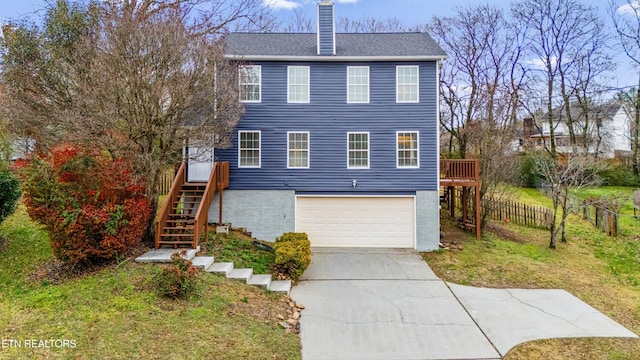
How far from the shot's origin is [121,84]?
8055 mm

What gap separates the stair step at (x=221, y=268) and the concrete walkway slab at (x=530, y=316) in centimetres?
553

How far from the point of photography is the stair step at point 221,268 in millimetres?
8016

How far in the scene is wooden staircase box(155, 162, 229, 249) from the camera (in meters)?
9.02

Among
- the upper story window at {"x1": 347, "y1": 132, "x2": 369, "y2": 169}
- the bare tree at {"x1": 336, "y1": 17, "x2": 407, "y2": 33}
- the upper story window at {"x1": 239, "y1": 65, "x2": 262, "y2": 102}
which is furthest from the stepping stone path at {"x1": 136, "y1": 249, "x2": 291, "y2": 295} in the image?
the bare tree at {"x1": 336, "y1": 17, "x2": 407, "y2": 33}

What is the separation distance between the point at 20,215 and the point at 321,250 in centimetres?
1038

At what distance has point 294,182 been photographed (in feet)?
41.9

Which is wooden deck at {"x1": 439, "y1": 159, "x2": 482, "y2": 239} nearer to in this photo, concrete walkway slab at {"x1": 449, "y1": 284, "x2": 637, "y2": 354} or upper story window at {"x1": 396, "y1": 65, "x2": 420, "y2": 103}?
upper story window at {"x1": 396, "y1": 65, "x2": 420, "y2": 103}

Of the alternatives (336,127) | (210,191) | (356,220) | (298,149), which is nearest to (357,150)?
(336,127)

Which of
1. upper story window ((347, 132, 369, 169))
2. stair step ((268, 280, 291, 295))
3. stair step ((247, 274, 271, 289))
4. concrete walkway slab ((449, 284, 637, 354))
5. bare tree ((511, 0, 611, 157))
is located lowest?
concrete walkway slab ((449, 284, 637, 354))

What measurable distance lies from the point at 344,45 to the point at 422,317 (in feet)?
34.8

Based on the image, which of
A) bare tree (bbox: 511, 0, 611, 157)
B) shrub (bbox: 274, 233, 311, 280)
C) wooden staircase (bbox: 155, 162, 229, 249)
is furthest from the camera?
bare tree (bbox: 511, 0, 611, 157)

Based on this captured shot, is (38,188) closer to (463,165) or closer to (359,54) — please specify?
(359,54)

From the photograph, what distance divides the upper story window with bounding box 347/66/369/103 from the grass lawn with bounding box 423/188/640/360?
20.3 feet

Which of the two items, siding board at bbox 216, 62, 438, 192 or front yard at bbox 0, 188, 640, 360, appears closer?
front yard at bbox 0, 188, 640, 360
